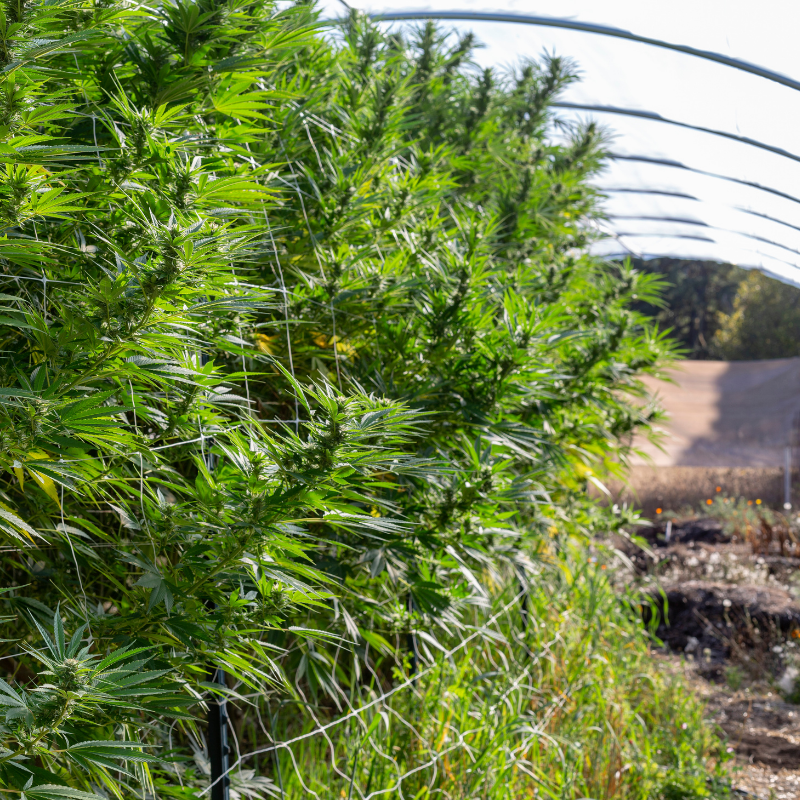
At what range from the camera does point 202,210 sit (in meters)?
1.00

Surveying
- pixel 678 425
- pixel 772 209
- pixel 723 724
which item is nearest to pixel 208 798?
pixel 723 724

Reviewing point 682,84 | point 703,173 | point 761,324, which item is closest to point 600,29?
point 682,84

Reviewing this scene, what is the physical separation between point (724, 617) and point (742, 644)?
0.36 meters

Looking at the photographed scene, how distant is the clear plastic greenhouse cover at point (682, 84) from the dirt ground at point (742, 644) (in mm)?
2611

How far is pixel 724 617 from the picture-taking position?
16.8 ft

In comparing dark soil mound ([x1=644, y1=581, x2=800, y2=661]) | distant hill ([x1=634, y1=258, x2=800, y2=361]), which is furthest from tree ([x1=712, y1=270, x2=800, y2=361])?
dark soil mound ([x1=644, y1=581, x2=800, y2=661])

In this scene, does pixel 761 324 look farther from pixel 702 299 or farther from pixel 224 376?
pixel 224 376

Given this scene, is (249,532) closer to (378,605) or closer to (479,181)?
(378,605)

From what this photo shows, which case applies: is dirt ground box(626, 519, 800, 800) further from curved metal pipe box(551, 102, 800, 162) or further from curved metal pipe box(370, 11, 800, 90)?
curved metal pipe box(551, 102, 800, 162)

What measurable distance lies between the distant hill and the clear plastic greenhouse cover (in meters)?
9.67

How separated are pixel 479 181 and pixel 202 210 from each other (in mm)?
1543

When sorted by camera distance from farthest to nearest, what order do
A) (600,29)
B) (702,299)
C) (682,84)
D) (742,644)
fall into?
(702,299) < (742,644) < (682,84) < (600,29)

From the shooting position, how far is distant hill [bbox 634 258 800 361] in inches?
629

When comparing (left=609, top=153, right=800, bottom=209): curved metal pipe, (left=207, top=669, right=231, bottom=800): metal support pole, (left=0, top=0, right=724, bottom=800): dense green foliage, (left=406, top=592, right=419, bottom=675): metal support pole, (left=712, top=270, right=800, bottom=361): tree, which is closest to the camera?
(left=0, top=0, right=724, bottom=800): dense green foliage
